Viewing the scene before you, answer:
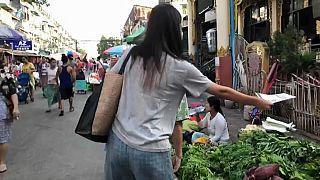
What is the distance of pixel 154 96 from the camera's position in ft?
8.21

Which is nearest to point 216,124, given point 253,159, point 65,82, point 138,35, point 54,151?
point 253,159

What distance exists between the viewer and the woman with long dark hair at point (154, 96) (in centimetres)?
249

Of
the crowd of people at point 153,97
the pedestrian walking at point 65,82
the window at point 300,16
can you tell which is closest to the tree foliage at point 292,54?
the window at point 300,16

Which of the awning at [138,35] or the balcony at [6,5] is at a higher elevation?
the balcony at [6,5]

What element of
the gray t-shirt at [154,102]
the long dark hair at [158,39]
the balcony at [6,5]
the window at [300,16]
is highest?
the balcony at [6,5]

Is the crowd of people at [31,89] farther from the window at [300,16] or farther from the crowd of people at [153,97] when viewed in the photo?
the window at [300,16]

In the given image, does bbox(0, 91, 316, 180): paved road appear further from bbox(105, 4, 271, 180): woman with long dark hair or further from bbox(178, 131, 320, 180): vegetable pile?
bbox(105, 4, 271, 180): woman with long dark hair

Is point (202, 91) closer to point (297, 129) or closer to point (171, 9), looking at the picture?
point (171, 9)

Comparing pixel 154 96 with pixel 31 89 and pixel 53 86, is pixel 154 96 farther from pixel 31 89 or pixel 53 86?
pixel 31 89

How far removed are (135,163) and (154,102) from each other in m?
0.36

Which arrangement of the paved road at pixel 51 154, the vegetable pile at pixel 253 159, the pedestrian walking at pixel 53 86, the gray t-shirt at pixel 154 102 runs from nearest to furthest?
the gray t-shirt at pixel 154 102 < the vegetable pile at pixel 253 159 < the paved road at pixel 51 154 < the pedestrian walking at pixel 53 86

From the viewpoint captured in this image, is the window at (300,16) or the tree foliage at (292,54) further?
the window at (300,16)

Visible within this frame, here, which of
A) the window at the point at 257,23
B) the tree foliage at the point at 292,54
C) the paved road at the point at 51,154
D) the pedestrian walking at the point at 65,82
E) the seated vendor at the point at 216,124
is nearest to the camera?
the paved road at the point at 51,154

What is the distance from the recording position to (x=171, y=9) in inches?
100
